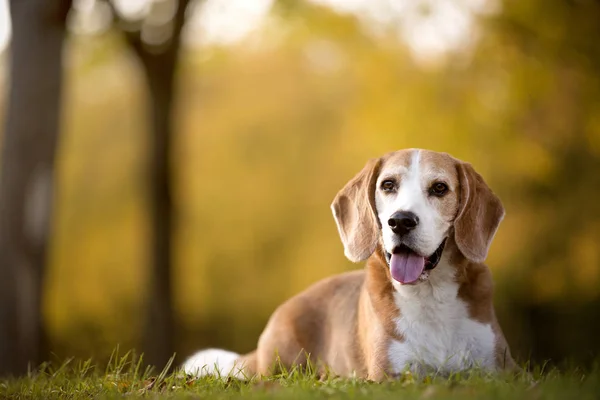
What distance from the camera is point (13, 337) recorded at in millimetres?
9781

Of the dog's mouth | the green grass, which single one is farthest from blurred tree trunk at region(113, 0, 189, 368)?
the dog's mouth

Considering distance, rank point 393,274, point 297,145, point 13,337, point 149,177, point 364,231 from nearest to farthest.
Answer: point 393,274 → point 364,231 → point 13,337 → point 149,177 → point 297,145

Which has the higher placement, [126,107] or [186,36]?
[186,36]

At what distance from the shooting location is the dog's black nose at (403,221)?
4.97 meters

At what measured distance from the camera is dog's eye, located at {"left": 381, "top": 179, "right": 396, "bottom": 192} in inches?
212

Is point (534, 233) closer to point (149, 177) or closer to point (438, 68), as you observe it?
point (438, 68)

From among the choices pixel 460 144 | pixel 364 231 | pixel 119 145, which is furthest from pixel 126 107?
pixel 364 231

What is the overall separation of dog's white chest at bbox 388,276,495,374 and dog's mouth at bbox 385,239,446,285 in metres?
0.35

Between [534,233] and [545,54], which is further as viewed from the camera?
[534,233]

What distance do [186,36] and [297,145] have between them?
24.3 feet

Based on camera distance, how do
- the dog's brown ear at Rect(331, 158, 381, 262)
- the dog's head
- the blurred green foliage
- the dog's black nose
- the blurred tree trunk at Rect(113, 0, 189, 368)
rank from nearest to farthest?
the dog's black nose < the dog's head < the dog's brown ear at Rect(331, 158, 381, 262) < the blurred tree trunk at Rect(113, 0, 189, 368) < the blurred green foliage

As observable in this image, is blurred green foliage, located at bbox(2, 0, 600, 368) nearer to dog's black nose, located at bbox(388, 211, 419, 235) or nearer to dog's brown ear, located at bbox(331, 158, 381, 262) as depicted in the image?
dog's brown ear, located at bbox(331, 158, 381, 262)

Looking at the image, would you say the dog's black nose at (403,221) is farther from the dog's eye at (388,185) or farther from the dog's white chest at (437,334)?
the dog's white chest at (437,334)

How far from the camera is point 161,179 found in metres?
12.5
